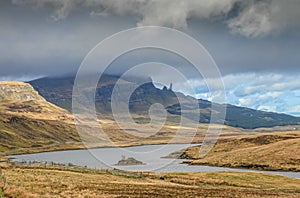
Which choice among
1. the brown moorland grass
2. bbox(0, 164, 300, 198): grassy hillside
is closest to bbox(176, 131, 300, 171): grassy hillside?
the brown moorland grass

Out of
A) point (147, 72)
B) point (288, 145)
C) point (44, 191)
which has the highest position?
point (147, 72)

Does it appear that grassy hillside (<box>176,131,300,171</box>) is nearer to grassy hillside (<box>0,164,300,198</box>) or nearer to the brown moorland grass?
the brown moorland grass

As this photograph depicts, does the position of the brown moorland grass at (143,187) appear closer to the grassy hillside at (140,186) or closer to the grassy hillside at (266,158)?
the grassy hillside at (140,186)

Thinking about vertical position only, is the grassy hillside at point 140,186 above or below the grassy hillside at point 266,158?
below

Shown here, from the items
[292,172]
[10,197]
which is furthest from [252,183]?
[10,197]

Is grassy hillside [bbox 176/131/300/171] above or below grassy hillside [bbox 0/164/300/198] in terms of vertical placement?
above

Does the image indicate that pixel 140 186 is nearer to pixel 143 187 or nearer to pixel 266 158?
pixel 143 187

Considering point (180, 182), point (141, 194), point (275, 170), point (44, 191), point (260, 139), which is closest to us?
point (44, 191)

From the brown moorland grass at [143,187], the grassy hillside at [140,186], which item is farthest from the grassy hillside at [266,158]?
the grassy hillside at [140,186]

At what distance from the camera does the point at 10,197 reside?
36.7m

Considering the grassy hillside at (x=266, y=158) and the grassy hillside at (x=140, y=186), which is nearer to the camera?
the grassy hillside at (x=140, y=186)

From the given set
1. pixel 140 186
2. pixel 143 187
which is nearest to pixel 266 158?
pixel 140 186

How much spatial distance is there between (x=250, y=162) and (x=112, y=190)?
266 feet

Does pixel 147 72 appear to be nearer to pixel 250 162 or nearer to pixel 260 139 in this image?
pixel 250 162
